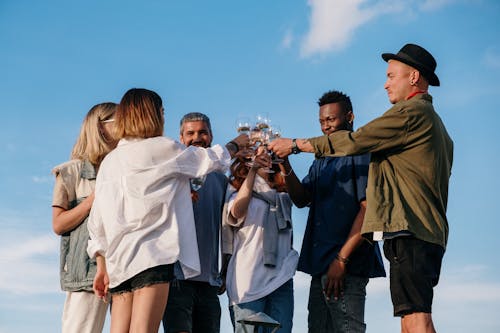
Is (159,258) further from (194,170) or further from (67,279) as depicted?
(67,279)

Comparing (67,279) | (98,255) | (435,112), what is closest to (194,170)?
(98,255)

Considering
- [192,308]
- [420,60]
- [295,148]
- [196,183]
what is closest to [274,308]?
[192,308]

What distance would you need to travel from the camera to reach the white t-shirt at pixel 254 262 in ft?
20.9

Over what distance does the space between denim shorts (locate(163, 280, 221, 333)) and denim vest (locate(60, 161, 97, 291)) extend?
698 mm

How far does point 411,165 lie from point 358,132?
468 mm

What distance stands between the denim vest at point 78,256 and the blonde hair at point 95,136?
0.09 m

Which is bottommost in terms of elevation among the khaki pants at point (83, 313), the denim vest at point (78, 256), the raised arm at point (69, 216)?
the khaki pants at point (83, 313)

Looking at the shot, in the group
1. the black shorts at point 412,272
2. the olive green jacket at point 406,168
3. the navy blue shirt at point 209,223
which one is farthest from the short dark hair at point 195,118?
the black shorts at point 412,272

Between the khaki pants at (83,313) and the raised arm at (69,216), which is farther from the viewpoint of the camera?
the raised arm at (69,216)

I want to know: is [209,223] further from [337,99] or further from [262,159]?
[337,99]

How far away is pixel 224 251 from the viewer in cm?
665

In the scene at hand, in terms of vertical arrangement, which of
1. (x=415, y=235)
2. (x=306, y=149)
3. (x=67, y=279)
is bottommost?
(x=67, y=279)

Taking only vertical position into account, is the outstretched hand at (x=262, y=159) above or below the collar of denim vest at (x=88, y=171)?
above

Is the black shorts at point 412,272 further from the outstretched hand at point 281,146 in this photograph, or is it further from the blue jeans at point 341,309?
the outstretched hand at point 281,146
